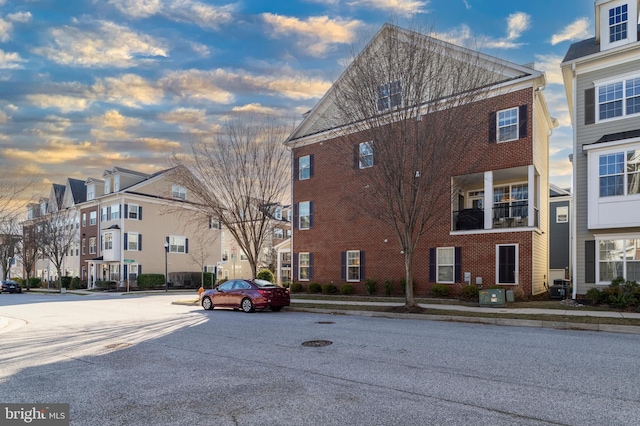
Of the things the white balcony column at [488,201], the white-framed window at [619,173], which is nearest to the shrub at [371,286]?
the white balcony column at [488,201]

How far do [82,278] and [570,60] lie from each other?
51.5 m

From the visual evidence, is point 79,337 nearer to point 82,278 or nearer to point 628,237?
point 628,237

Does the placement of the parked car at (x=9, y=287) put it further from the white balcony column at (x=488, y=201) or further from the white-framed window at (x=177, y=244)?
the white balcony column at (x=488, y=201)

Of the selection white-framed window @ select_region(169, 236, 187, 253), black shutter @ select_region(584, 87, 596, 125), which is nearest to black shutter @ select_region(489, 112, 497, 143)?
black shutter @ select_region(584, 87, 596, 125)

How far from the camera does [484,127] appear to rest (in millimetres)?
20797

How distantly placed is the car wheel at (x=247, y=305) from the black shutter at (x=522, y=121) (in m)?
14.9

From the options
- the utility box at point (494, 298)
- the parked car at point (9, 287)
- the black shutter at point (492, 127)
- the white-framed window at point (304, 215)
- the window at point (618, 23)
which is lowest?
the parked car at point (9, 287)

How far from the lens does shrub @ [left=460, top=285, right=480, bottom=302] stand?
19.5 metres

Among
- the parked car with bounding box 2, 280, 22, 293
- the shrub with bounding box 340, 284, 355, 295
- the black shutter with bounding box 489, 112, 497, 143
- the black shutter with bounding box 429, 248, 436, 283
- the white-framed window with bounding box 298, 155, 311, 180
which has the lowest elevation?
the parked car with bounding box 2, 280, 22, 293

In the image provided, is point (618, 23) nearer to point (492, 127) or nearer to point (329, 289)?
point (492, 127)

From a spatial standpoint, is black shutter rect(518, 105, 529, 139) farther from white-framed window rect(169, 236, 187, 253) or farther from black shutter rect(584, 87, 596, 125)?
white-framed window rect(169, 236, 187, 253)

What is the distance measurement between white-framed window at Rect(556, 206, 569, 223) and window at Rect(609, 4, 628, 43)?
16.2m

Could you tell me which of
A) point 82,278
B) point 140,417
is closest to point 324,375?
point 140,417

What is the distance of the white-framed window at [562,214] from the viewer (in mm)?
31688
